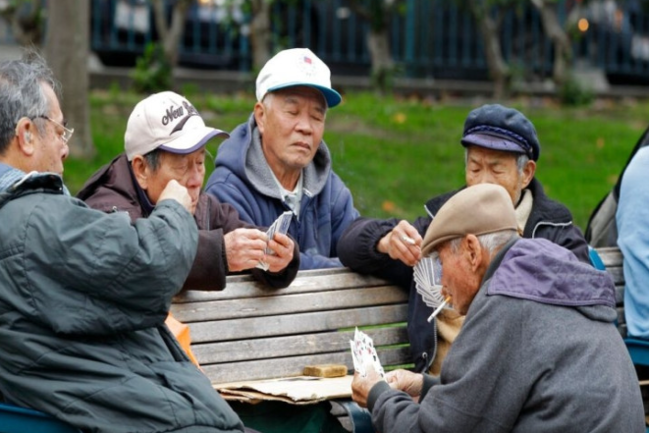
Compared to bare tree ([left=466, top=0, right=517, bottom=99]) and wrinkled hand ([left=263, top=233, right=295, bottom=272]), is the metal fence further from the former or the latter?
wrinkled hand ([left=263, top=233, right=295, bottom=272])

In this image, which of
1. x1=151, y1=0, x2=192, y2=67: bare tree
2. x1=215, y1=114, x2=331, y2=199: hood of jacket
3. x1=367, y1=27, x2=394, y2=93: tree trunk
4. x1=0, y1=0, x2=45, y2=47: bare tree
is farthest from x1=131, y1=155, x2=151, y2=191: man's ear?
x1=367, y1=27, x2=394, y2=93: tree trunk

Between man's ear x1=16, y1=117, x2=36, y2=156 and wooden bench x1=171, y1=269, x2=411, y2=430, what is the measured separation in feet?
3.29

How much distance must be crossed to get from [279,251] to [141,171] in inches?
23.2

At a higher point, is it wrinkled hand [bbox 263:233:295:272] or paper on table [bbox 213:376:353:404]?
wrinkled hand [bbox 263:233:295:272]

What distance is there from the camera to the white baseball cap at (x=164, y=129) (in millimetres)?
4594

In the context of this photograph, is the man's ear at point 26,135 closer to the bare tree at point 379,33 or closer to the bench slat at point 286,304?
the bench slat at point 286,304

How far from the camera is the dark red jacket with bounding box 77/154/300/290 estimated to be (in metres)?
4.61

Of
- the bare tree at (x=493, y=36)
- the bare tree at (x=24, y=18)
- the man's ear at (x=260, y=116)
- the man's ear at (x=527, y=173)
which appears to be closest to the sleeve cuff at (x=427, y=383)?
the man's ear at (x=527, y=173)

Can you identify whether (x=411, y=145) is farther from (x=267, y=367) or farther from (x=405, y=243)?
(x=267, y=367)

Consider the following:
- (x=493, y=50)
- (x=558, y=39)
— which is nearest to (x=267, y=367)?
(x=493, y=50)

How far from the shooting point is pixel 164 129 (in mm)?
4598

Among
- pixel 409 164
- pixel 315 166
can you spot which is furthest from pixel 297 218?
pixel 409 164

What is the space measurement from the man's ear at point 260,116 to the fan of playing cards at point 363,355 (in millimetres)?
1174

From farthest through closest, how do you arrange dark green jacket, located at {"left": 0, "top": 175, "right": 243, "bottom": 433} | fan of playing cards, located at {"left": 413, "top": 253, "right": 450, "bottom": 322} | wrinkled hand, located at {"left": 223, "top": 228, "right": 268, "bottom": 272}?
1. fan of playing cards, located at {"left": 413, "top": 253, "right": 450, "bottom": 322}
2. wrinkled hand, located at {"left": 223, "top": 228, "right": 268, "bottom": 272}
3. dark green jacket, located at {"left": 0, "top": 175, "right": 243, "bottom": 433}
